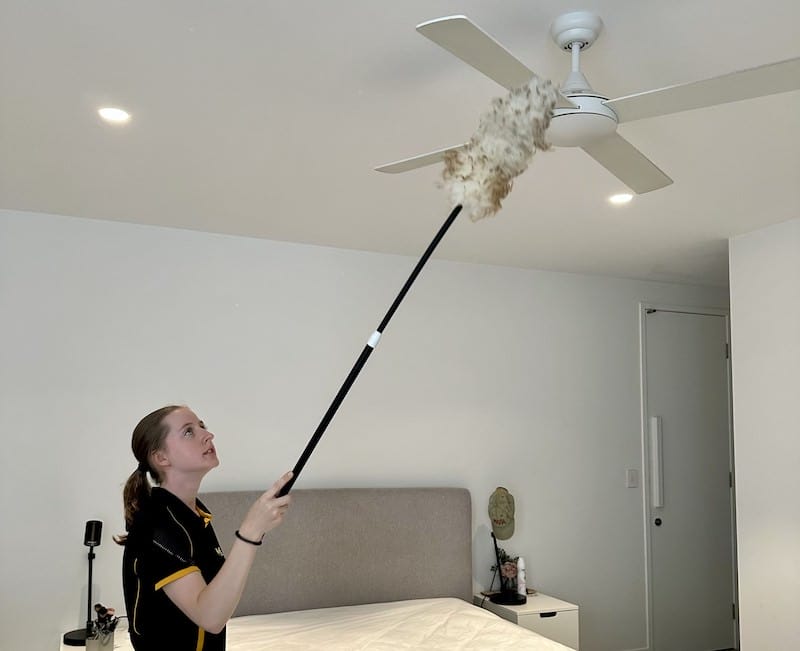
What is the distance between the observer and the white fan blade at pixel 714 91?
5.22 ft

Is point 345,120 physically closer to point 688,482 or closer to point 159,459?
point 159,459

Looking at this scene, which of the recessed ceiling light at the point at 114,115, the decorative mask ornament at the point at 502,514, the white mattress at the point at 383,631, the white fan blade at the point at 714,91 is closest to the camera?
the white fan blade at the point at 714,91

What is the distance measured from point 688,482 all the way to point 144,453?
4.23 meters

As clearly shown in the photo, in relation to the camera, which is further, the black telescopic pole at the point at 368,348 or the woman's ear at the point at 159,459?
the woman's ear at the point at 159,459

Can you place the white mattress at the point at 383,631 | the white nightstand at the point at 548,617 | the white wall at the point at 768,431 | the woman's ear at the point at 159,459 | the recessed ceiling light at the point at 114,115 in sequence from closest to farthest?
1. the woman's ear at the point at 159,459
2. the recessed ceiling light at the point at 114,115
3. the white mattress at the point at 383,631
4. the white wall at the point at 768,431
5. the white nightstand at the point at 548,617

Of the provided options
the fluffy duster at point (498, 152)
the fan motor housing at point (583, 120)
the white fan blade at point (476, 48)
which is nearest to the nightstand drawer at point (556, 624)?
the fan motor housing at point (583, 120)

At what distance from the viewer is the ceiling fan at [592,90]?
1548 millimetres

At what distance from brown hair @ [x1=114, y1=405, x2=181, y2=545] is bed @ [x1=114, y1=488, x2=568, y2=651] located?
164cm

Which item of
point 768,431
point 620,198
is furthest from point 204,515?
point 768,431

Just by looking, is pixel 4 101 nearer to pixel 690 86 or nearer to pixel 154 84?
pixel 154 84

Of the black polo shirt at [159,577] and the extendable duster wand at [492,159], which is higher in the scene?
the extendable duster wand at [492,159]

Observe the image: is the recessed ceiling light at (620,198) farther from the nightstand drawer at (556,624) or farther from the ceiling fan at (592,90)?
the nightstand drawer at (556,624)

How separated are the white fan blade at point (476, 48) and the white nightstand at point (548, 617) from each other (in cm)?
316

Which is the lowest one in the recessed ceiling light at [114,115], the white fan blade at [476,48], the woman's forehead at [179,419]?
the woman's forehead at [179,419]
